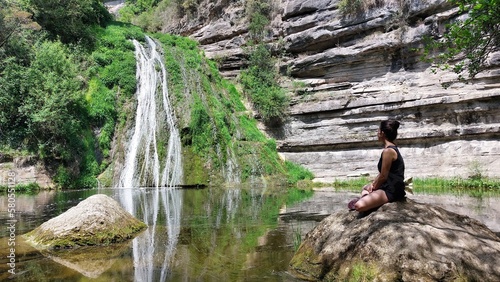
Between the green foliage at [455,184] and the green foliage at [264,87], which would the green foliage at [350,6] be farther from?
the green foliage at [455,184]

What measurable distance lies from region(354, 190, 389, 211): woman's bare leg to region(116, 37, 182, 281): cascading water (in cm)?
606

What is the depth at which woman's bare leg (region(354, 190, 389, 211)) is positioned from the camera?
4.90 m

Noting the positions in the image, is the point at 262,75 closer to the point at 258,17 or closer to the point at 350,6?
the point at 258,17

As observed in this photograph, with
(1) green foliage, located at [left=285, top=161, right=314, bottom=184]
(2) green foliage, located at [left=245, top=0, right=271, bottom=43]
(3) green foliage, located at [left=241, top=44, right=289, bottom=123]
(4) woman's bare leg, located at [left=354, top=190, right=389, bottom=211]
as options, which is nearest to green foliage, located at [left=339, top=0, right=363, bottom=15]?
(3) green foliage, located at [left=241, top=44, right=289, bottom=123]

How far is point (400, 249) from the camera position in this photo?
394 cm

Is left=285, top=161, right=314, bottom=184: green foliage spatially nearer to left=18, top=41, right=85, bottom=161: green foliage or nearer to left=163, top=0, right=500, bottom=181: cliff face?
left=163, top=0, right=500, bottom=181: cliff face

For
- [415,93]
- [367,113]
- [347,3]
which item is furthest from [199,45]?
[415,93]

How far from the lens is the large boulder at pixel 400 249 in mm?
3705

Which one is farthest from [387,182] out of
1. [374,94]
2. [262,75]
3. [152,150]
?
[262,75]

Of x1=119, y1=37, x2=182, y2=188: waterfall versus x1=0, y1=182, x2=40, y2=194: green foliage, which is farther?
x1=119, y1=37, x2=182, y2=188: waterfall

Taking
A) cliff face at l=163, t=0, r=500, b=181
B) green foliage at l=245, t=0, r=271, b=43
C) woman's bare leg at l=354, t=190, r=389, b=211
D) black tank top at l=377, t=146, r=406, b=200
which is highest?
green foliage at l=245, t=0, r=271, b=43

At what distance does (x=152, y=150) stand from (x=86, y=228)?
50.8 feet

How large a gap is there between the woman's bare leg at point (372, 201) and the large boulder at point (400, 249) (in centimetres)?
9

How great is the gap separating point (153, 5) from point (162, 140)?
33.2m
